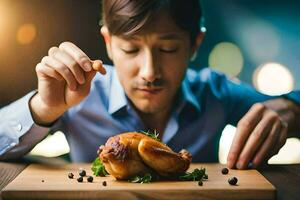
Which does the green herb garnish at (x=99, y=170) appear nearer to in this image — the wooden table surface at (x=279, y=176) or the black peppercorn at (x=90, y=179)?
the black peppercorn at (x=90, y=179)

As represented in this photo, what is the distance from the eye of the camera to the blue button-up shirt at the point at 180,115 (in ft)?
5.98

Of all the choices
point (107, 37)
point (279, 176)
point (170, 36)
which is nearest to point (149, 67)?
point (170, 36)

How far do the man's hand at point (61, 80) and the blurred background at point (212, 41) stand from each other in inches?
16.7

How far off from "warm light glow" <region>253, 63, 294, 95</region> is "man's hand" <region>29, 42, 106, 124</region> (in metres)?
0.80

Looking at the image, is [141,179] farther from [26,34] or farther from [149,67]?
[26,34]

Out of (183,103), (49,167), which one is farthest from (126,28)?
(49,167)

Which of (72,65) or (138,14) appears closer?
(72,65)

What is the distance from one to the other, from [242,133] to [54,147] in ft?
2.51

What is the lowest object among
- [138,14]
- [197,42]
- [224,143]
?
[224,143]

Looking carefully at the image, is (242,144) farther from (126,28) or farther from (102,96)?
(102,96)

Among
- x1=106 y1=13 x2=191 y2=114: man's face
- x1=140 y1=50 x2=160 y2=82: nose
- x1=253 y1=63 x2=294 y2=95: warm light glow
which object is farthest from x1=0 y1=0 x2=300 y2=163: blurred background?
x1=140 y1=50 x2=160 y2=82: nose

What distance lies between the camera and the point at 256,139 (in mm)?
1410

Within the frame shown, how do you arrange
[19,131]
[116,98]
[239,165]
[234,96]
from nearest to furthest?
[239,165] → [19,131] → [116,98] → [234,96]

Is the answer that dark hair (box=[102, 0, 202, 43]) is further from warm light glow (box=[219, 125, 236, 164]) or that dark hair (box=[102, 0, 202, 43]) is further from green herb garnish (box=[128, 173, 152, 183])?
green herb garnish (box=[128, 173, 152, 183])
